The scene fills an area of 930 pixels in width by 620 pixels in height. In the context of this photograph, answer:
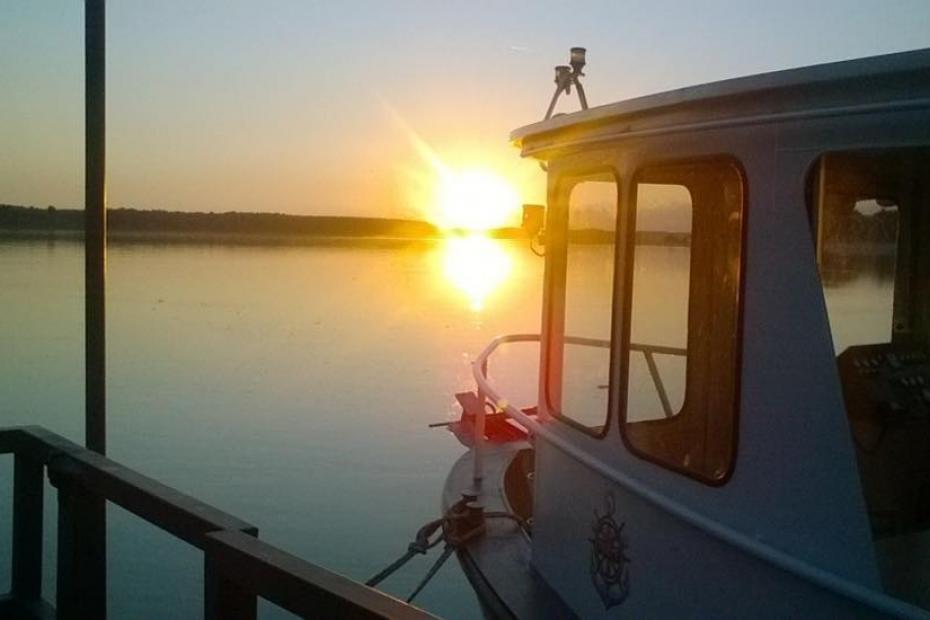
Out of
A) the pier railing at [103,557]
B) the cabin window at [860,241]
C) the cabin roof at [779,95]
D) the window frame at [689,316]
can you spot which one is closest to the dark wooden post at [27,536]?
the pier railing at [103,557]

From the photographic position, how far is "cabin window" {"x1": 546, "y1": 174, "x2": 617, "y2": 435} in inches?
166

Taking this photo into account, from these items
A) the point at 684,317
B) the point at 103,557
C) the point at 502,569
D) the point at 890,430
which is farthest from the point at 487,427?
the point at 890,430

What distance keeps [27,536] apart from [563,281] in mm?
2639

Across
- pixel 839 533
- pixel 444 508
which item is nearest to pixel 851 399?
pixel 839 533

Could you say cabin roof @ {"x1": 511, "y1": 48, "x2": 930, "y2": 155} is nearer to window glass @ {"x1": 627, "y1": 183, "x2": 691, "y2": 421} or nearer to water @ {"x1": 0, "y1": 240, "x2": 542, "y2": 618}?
window glass @ {"x1": 627, "y1": 183, "x2": 691, "y2": 421}

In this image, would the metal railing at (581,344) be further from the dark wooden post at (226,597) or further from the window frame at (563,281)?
the dark wooden post at (226,597)

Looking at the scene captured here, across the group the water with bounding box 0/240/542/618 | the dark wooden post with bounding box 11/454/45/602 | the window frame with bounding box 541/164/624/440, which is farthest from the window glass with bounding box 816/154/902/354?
the water with bounding box 0/240/542/618

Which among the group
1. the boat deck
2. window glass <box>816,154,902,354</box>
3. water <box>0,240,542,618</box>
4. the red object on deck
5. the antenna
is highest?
the antenna

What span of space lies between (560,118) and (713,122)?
1195 millimetres

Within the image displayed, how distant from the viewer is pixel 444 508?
6.40 metres

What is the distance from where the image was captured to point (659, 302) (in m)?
3.97

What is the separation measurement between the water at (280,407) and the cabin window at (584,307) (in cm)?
15

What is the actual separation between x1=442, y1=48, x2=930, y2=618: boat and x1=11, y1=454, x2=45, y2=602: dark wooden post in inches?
84.1

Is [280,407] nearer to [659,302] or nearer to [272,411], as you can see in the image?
[272,411]
